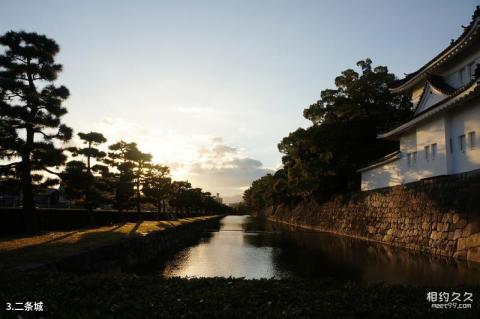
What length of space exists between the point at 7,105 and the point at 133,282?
1526 centimetres

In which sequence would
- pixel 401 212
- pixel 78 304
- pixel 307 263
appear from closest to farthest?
pixel 78 304 < pixel 307 263 < pixel 401 212

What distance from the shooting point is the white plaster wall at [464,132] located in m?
16.7

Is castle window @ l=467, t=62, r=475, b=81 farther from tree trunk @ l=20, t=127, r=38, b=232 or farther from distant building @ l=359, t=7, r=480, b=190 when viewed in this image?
tree trunk @ l=20, t=127, r=38, b=232

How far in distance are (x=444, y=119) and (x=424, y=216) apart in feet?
16.2

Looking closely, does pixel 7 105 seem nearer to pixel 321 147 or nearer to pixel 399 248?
pixel 399 248

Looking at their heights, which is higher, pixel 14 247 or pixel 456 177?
pixel 456 177

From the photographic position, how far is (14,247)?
504 inches

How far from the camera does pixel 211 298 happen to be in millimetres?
5758

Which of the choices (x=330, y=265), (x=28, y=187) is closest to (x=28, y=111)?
(x=28, y=187)

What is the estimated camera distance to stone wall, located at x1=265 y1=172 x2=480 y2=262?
599 inches

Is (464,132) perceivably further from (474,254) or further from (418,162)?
(474,254)

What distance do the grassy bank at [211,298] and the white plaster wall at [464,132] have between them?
12.3m

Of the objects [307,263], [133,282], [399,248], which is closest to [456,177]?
[399,248]

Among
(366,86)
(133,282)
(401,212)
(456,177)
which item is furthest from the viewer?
(366,86)
